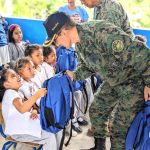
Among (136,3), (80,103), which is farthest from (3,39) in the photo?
(136,3)

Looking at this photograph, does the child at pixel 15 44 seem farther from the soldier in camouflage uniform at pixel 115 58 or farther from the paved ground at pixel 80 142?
the soldier in camouflage uniform at pixel 115 58

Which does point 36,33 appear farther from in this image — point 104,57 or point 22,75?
point 104,57

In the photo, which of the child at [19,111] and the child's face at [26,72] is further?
the child's face at [26,72]

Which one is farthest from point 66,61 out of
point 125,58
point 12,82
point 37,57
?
point 125,58

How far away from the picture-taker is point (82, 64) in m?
2.82

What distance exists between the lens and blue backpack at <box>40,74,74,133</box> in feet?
8.01

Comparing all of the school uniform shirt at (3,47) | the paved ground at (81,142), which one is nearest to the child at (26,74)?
the paved ground at (81,142)

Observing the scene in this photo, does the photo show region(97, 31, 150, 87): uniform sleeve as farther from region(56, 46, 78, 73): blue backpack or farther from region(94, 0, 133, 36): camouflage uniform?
region(56, 46, 78, 73): blue backpack

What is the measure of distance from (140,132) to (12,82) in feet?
3.62

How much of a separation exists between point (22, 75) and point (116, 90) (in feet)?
3.11

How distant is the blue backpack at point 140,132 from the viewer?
7.91ft

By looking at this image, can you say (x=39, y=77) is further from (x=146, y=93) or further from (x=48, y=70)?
(x=146, y=93)

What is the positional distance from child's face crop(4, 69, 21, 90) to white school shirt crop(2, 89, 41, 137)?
11 cm

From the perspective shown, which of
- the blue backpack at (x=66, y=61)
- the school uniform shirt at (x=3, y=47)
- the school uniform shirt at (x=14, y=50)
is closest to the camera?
the blue backpack at (x=66, y=61)
